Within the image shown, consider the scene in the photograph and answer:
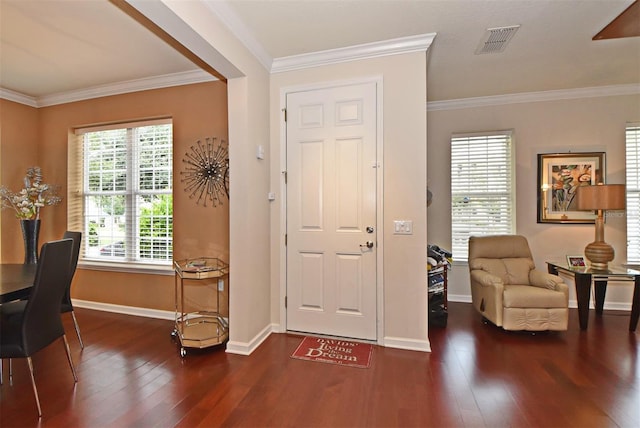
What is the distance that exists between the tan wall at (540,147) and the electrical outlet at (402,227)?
65.9 inches

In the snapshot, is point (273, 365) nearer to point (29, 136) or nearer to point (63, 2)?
point (63, 2)

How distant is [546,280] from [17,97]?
662cm

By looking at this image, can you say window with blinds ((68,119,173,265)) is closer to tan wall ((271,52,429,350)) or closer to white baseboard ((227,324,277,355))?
white baseboard ((227,324,277,355))

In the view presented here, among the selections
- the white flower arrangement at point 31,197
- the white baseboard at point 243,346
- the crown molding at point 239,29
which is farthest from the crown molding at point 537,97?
the white flower arrangement at point 31,197

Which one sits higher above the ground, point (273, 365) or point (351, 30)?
point (351, 30)

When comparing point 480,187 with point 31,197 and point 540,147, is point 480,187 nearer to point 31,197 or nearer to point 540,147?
point 540,147

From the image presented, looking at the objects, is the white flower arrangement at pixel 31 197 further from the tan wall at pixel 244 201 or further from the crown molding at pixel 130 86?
the tan wall at pixel 244 201

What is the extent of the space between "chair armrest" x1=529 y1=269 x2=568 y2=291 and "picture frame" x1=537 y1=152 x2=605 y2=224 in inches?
36.2

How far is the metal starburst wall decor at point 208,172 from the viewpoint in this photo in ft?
10.7

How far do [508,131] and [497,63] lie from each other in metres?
1.15

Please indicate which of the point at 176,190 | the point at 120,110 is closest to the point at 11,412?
the point at 176,190

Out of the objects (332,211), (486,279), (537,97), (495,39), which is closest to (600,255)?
(486,279)

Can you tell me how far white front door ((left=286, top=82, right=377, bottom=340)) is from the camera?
9.27 feet

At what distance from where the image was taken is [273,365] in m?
2.43
